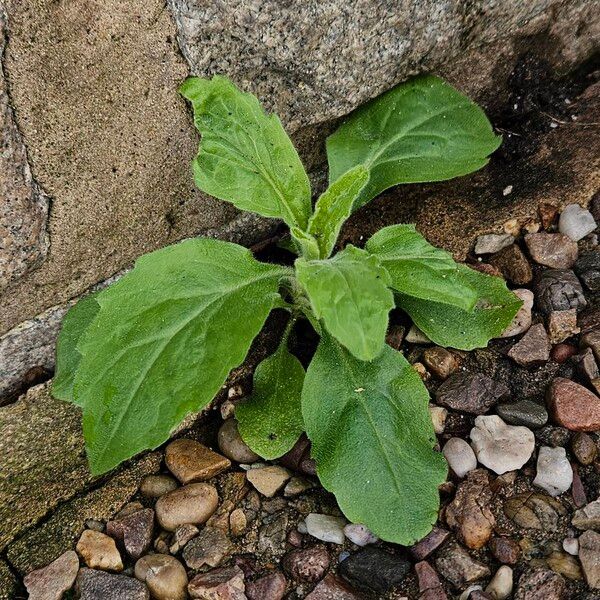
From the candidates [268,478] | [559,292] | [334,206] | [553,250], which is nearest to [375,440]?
[268,478]

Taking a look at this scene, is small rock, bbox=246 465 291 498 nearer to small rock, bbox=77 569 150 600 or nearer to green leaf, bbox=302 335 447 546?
green leaf, bbox=302 335 447 546

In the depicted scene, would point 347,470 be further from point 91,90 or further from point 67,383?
point 91,90

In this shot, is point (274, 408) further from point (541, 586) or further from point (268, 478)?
point (541, 586)


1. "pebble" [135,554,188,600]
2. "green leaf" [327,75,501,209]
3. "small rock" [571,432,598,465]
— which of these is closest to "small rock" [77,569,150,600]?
"pebble" [135,554,188,600]

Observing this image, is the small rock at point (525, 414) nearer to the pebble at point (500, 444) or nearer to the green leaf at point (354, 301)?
the pebble at point (500, 444)

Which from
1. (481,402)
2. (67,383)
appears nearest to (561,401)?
(481,402)
